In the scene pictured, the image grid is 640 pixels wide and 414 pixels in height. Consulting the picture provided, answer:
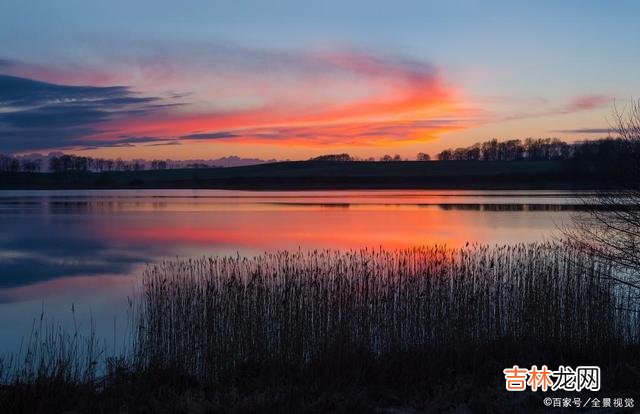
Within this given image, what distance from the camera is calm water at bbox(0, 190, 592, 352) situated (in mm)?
12922

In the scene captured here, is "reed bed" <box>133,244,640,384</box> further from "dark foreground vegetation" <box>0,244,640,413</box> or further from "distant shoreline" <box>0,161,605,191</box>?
"distant shoreline" <box>0,161,605,191</box>

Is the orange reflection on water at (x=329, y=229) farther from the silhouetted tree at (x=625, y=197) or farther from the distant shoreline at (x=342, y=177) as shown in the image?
the distant shoreline at (x=342, y=177)

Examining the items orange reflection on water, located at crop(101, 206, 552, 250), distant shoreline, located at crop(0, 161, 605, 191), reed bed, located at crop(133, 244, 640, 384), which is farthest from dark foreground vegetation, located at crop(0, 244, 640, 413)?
distant shoreline, located at crop(0, 161, 605, 191)

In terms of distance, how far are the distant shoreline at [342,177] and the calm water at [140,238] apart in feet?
135

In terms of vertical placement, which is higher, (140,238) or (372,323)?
(372,323)

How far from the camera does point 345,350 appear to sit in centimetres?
806

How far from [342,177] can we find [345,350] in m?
84.7

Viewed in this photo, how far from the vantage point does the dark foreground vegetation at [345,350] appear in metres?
6.38

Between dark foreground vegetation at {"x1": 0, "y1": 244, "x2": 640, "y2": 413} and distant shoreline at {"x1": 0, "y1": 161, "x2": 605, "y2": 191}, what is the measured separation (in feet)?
203

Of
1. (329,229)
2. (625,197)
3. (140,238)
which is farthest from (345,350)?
(329,229)

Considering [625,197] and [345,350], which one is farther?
[625,197]

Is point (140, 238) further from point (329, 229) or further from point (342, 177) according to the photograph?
point (342, 177)

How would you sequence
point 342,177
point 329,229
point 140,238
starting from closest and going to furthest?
point 140,238 < point 329,229 < point 342,177

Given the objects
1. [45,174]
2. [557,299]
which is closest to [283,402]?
[557,299]
